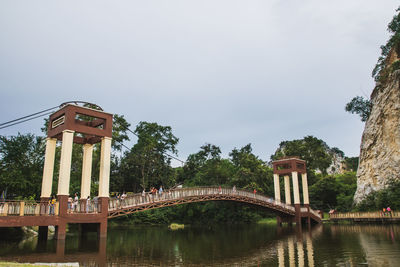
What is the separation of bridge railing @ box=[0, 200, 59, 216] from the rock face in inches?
1205

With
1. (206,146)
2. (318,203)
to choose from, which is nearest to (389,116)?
(318,203)

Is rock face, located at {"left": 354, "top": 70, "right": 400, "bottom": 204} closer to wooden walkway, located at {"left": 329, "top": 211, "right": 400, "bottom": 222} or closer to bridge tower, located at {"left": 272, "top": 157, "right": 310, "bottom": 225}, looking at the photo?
wooden walkway, located at {"left": 329, "top": 211, "right": 400, "bottom": 222}

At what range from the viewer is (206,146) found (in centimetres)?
5491

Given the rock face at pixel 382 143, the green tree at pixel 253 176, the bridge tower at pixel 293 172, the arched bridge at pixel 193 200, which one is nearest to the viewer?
the arched bridge at pixel 193 200

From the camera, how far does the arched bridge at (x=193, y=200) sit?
20531 millimetres

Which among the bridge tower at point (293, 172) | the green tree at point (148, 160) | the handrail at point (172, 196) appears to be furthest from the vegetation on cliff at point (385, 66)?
the green tree at point (148, 160)

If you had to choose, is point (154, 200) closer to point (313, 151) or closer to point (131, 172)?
point (131, 172)

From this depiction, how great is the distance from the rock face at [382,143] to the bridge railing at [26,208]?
3061cm

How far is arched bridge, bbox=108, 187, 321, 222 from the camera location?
20.5 metres

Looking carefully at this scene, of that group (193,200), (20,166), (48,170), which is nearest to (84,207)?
(48,170)

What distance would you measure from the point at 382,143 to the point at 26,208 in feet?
110

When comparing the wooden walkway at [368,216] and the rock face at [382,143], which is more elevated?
the rock face at [382,143]

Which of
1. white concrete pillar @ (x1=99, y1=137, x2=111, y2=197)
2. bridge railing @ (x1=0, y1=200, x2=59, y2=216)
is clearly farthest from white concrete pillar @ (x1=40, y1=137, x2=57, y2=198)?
white concrete pillar @ (x1=99, y1=137, x2=111, y2=197)

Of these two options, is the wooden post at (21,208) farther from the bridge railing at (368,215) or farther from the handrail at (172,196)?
the bridge railing at (368,215)
